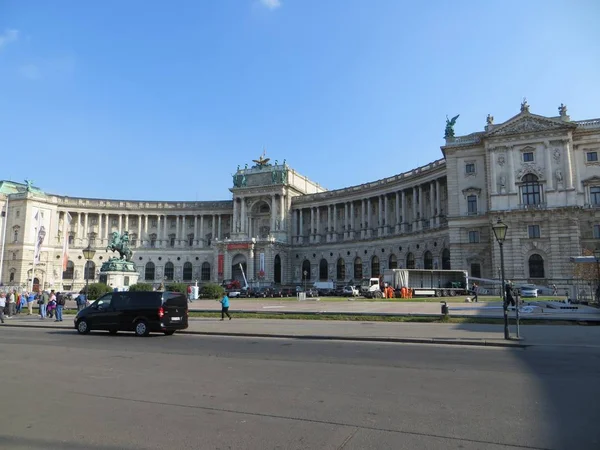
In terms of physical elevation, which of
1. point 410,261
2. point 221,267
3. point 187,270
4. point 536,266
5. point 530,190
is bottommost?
point 536,266

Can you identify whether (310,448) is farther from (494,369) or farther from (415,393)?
(494,369)

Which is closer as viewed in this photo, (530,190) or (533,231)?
(533,231)

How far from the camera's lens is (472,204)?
70500 mm

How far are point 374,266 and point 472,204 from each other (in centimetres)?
2831

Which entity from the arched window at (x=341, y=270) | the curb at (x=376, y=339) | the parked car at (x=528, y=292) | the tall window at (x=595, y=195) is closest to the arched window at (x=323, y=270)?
the arched window at (x=341, y=270)

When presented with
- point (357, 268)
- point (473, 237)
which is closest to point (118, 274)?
point (473, 237)

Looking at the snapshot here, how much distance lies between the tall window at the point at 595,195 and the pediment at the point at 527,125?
8781 mm

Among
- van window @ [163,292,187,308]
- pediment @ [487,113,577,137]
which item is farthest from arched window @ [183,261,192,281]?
van window @ [163,292,187,308]

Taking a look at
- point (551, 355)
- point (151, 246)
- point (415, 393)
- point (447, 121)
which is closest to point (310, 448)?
point (415, 393)

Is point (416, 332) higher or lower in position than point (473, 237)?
lower

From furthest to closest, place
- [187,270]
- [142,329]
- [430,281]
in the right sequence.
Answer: [187,270] < [430,281] < [142,329]

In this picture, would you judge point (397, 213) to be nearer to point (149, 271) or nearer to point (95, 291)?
point (95, 291)

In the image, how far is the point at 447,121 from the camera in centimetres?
7688

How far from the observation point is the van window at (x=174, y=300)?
23.9 m
